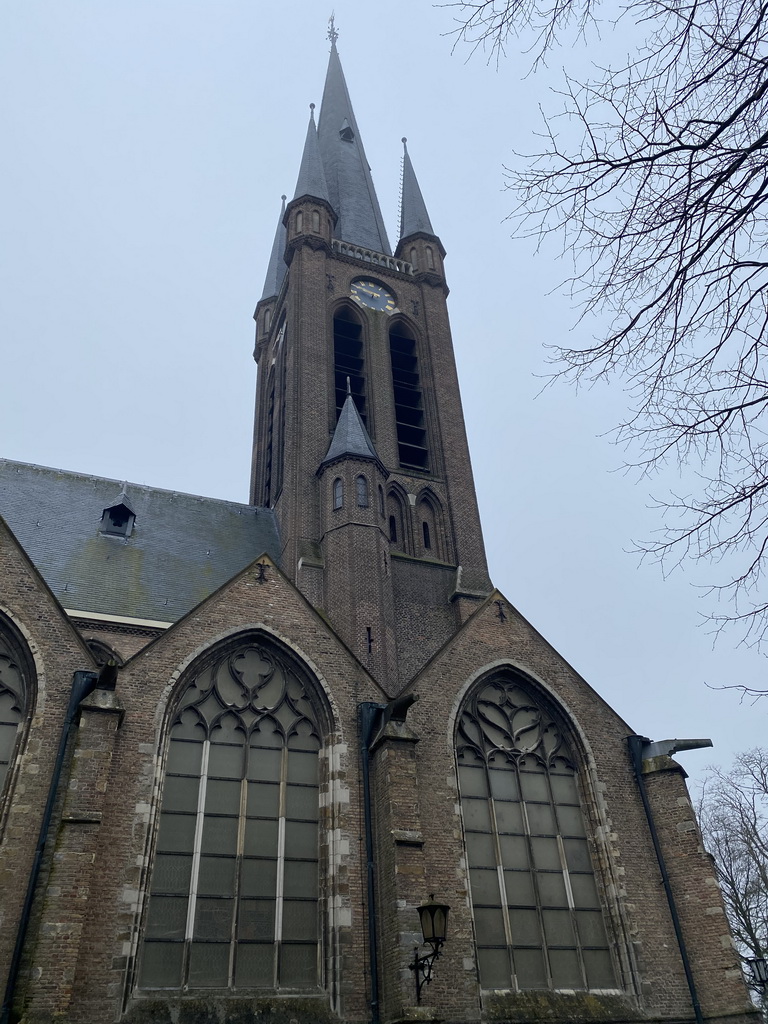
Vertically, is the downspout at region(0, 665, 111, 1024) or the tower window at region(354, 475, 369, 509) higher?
the tower window at region(354, 475, 369, 509)

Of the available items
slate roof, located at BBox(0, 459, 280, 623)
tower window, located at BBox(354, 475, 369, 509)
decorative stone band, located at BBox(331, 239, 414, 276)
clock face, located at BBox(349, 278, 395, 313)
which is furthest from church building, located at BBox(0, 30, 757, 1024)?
decorative stone band, located at BBox(331, 239, 414, 276)

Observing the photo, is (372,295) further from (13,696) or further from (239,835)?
(239,835)

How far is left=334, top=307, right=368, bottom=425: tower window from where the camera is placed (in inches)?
950

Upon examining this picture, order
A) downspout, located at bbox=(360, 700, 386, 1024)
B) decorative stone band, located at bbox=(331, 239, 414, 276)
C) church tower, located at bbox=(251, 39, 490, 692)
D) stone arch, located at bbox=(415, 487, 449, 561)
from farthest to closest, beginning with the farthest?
decorative stone band, located at bbox=(331, 239, 414, 276) → stone arch, located at bbox=(415, 487, 449, 561) → church tower, located at bbox=(251, 39, 490, 692) → downspout, located at bbox=(360, 700, 386, 1024)

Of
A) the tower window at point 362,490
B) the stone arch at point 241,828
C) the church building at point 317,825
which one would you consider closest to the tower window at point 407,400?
the tower window at point 362,490

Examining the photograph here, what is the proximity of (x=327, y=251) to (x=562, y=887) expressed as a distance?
21.0 metres

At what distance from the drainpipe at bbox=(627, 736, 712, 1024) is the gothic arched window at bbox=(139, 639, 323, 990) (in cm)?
576

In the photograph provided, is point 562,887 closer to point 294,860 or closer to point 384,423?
point 294,860

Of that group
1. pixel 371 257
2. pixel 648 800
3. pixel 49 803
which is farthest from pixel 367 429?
pixel 49 803

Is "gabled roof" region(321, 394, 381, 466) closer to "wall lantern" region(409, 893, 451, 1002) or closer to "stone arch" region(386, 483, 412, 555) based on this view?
"stone arch" region(386, 483, 412, 555)

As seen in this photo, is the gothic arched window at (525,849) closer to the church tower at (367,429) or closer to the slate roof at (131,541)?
the church tower at (367,429)

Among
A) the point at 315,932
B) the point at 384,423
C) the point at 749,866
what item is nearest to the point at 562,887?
the point at 315,932

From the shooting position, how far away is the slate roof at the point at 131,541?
17.1m

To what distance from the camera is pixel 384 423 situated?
2347 centimetres
